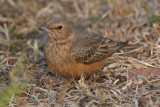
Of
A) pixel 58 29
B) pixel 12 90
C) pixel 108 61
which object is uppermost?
pixel 58 29

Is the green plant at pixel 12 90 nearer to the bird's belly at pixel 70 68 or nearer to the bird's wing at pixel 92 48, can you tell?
the bird's belly at pixel 70 68

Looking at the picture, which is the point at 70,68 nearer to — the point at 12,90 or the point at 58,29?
the point at 58,29

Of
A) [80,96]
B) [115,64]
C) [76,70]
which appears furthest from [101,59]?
[80,96]

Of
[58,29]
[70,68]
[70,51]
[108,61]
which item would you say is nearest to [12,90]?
[70,68]

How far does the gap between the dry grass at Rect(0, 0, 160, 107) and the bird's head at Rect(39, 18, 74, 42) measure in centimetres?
94

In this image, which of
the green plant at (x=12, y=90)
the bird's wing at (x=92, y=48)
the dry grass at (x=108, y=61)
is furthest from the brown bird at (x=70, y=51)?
the green plant at (x=12, y=90)

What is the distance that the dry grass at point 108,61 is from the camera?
5.30 meters

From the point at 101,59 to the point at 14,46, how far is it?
2550 millimetres

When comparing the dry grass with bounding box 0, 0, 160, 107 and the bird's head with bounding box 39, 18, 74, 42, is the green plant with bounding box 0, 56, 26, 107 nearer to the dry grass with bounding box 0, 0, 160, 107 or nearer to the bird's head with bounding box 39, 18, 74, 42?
the dry grass with bounding box 0, 0, 160, 107

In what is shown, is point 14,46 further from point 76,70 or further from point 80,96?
point 80,96

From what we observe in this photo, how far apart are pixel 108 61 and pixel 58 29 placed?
169 centimetres

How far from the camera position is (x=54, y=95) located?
555cm

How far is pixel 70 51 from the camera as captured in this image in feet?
20.0

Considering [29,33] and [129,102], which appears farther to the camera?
[29,33]
